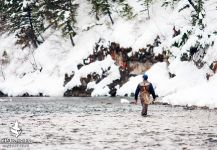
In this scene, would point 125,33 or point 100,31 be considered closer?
point 125,33

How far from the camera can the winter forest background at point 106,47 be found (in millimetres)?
41562

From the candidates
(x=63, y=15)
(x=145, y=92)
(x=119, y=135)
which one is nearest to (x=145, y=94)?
(x=145, y=92)

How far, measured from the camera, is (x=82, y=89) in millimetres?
55000

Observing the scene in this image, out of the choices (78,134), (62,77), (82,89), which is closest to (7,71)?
(62,77)

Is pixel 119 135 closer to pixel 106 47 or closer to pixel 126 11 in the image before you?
pixel 106 47

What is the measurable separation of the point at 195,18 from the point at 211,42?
13.6 ft

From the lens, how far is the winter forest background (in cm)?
4156

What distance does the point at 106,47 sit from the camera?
56.7m

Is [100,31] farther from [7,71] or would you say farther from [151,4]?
[7,71]

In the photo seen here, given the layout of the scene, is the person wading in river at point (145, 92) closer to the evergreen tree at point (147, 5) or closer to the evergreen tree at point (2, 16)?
the evergreen tree at point (147, 5)

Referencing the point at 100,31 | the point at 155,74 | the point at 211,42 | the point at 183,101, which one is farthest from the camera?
the point at 100,31

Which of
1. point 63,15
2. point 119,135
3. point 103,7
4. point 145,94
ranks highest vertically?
point 103,7

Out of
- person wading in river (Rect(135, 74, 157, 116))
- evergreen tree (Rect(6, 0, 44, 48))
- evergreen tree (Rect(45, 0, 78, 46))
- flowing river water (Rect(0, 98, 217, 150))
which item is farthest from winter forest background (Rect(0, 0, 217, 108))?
flowing river water (Rect(0, 98, 217, 150))

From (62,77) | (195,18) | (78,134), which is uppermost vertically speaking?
(195,18)
